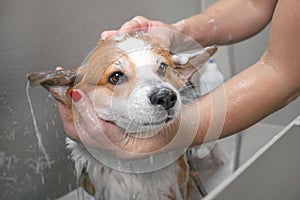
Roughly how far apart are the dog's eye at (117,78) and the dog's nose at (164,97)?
8 centimetres

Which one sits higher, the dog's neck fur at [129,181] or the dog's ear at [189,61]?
the dog's ear at [189,61]

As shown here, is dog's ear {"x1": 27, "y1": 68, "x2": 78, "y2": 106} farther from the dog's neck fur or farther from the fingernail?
the dog's neck fur

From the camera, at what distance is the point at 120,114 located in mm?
735

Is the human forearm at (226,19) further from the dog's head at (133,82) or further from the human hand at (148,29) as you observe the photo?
the dog's head at (133,82)

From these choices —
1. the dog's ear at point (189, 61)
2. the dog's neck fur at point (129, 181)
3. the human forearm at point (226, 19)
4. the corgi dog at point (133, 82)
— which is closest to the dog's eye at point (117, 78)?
the corgi dog at point (133, 82)

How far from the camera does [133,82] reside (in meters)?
0.71

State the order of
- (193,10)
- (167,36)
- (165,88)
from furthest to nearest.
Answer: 1. (193,10)
2. (167,36)
3. (165,88)

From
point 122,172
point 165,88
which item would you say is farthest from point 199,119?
point 122,172

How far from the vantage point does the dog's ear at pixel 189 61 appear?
829mm

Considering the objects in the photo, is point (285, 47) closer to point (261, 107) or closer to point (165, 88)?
point (261, 107)

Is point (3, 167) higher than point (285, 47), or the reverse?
point (285, 47)

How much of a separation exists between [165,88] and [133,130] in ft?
0.35

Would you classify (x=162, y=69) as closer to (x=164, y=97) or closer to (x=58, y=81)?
(x=164, y=97)

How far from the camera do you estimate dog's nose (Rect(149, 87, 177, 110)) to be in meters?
0.67
